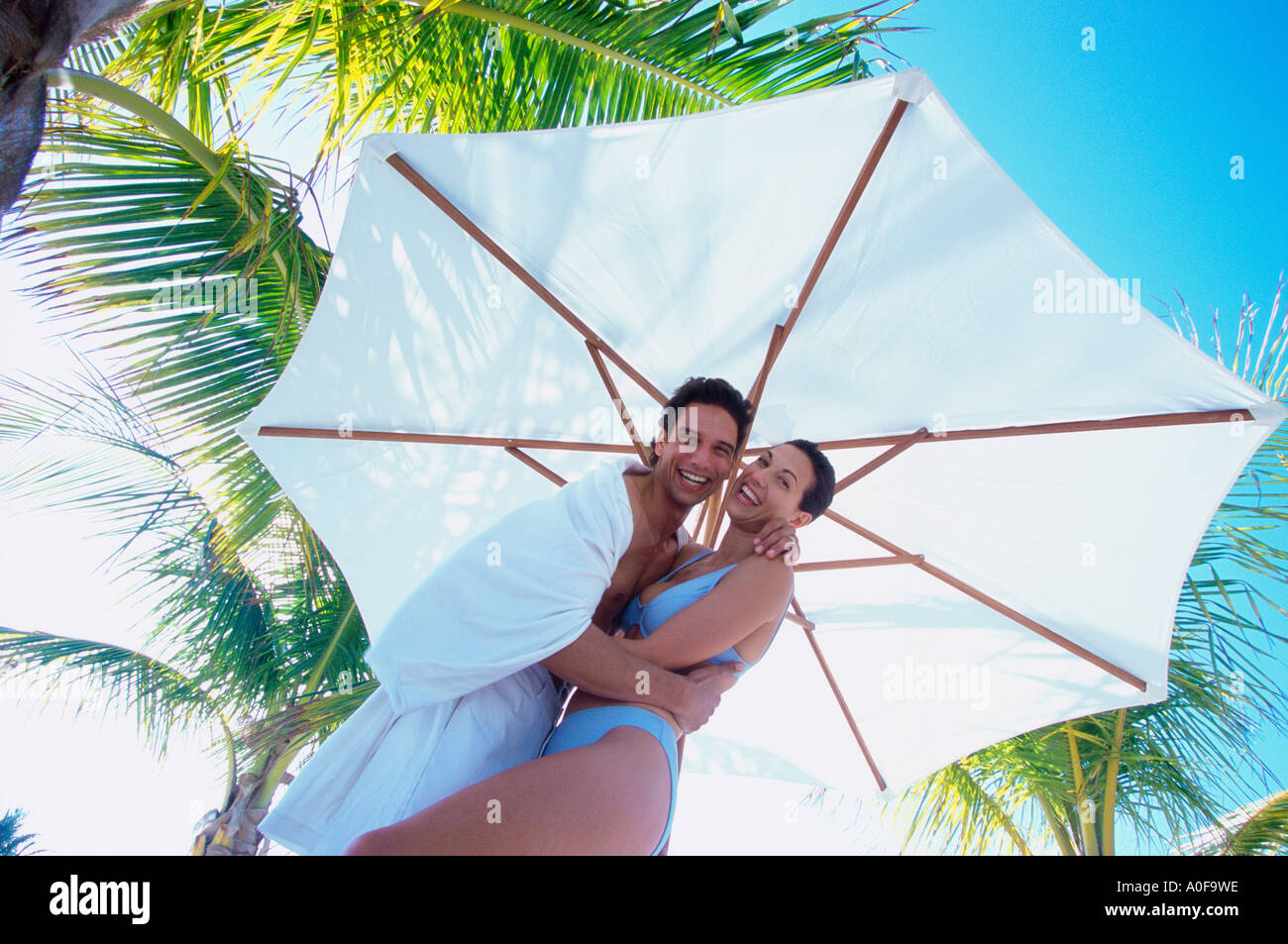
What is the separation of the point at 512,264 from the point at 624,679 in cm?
175

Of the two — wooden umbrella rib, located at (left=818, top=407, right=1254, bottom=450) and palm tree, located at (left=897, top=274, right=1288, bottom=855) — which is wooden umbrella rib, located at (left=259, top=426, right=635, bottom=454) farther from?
palm tree, located at (left=897, top=274, right=1288, bottom=855)

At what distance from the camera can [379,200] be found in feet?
8.73

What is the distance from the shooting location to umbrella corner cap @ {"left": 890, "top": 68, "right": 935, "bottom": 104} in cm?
206

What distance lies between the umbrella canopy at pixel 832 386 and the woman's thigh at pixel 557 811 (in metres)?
1.72

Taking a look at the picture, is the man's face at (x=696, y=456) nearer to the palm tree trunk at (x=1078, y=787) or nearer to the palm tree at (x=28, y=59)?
the palm tree at (x=28, y=59)

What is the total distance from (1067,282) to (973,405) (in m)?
0.59

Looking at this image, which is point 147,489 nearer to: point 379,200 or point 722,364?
point 379,200

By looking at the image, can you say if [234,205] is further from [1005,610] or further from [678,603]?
[1005,610]

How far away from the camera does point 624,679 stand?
1.66 meters

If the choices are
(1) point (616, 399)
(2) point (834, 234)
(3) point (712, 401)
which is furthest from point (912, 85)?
(1) point (616, 399)

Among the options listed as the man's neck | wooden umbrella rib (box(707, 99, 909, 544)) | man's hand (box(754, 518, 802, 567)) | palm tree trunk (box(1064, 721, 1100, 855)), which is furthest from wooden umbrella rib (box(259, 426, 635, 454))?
palm tree trunk (box(1064, 721, 1100, 855))

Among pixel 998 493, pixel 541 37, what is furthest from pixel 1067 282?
pixel 541 37

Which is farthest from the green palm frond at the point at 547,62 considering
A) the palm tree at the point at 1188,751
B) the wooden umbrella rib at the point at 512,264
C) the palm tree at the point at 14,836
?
the palm tree at the point at 14,836

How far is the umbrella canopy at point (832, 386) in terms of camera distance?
2352 millimetres
